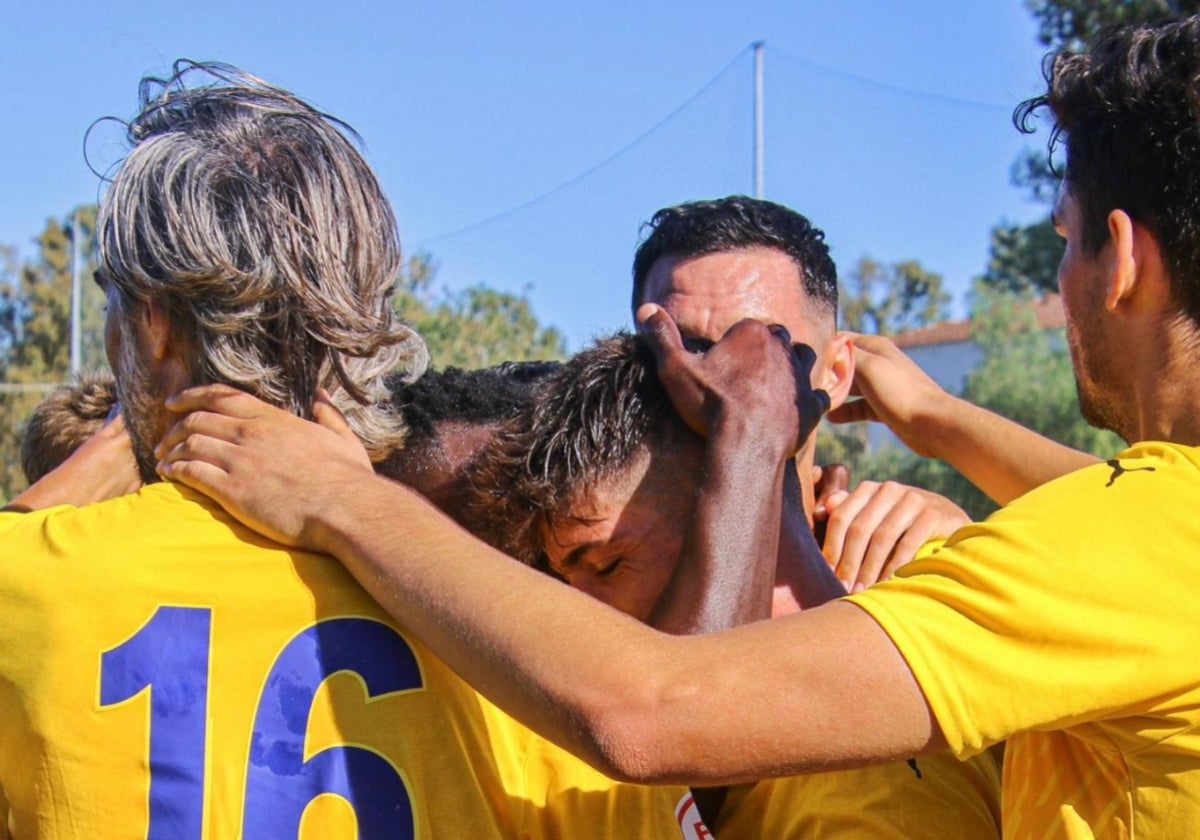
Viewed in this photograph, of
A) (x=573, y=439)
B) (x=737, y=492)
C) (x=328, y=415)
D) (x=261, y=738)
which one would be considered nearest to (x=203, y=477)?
(x=328, y=415)

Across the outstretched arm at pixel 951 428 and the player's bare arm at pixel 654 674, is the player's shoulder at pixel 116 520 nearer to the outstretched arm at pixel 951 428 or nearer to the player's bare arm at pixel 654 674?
the player's bare arm at pixel 654 674

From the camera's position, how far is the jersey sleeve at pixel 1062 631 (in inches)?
61.3

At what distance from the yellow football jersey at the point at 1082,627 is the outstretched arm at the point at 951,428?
1.29 meters

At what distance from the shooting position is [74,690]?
172 cm

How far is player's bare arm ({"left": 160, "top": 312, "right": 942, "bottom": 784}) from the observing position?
5.12 ft

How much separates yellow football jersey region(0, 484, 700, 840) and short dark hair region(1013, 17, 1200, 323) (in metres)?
1.19

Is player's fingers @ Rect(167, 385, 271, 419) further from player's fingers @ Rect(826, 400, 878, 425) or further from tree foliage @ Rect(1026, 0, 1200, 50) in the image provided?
tree foliage @ Rect(1026, 0, 1200, 50)

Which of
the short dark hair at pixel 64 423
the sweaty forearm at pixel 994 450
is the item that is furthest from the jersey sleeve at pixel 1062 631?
the short dark hair at pixel 64 423

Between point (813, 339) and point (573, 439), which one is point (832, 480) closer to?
point (813, 339)

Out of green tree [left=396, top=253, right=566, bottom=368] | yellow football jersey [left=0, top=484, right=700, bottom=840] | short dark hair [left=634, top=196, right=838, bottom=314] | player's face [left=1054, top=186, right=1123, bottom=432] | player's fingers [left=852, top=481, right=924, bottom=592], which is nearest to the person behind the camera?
yellow football jersey [left=0, top=484, right=700, bottom=840]

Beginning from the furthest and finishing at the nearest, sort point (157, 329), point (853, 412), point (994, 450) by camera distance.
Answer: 1. point (853, 412)
2. point (994, 450)
3. point (157, 329)

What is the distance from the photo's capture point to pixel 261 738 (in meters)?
1.76

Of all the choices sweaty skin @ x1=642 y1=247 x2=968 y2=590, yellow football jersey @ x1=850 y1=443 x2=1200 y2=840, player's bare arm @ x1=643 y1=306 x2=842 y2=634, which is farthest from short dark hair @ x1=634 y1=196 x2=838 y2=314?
yellow football jersey @ x1=850 y1=443 x2=1200 y2=840

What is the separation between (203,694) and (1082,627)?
1.12m
